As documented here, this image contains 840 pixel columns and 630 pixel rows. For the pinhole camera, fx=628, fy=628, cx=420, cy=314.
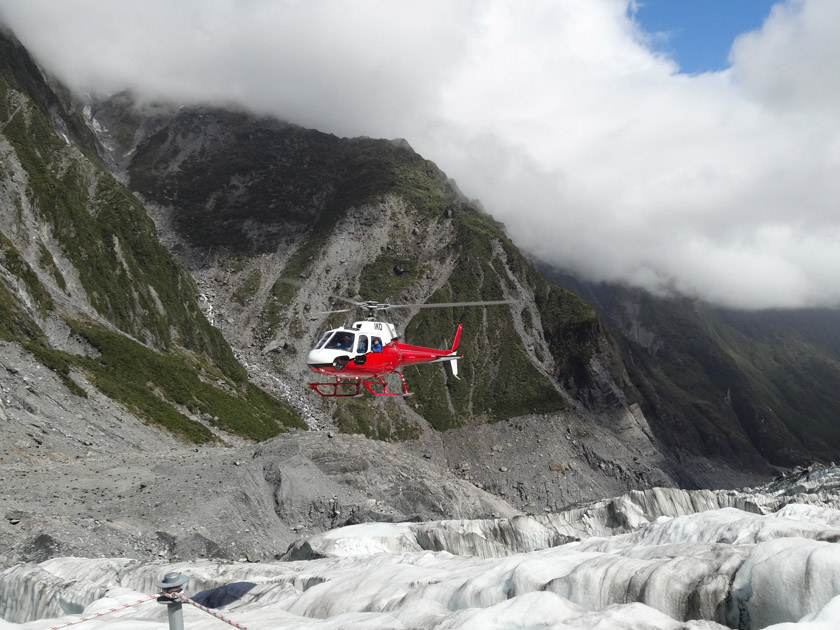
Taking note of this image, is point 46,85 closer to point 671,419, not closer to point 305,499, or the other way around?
point 305,499

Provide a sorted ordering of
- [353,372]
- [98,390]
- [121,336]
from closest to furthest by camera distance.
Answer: [353,372]
[98,390]
[121,336]

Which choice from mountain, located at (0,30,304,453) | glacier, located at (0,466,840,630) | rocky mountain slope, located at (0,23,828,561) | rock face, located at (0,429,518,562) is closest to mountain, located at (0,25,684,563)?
rock face, located at (0,429,518,562)

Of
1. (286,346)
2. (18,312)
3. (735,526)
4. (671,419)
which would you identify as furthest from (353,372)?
(671,419)

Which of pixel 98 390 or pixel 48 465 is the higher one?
pixel 98 390

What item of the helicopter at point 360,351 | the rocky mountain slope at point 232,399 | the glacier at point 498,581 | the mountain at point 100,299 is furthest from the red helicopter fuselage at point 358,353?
the mountain at point 100,299

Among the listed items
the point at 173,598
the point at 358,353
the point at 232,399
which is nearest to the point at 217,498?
the point at 358,353

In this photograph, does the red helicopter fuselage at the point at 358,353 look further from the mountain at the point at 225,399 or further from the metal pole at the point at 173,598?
the metal pole at the point at 173,598
